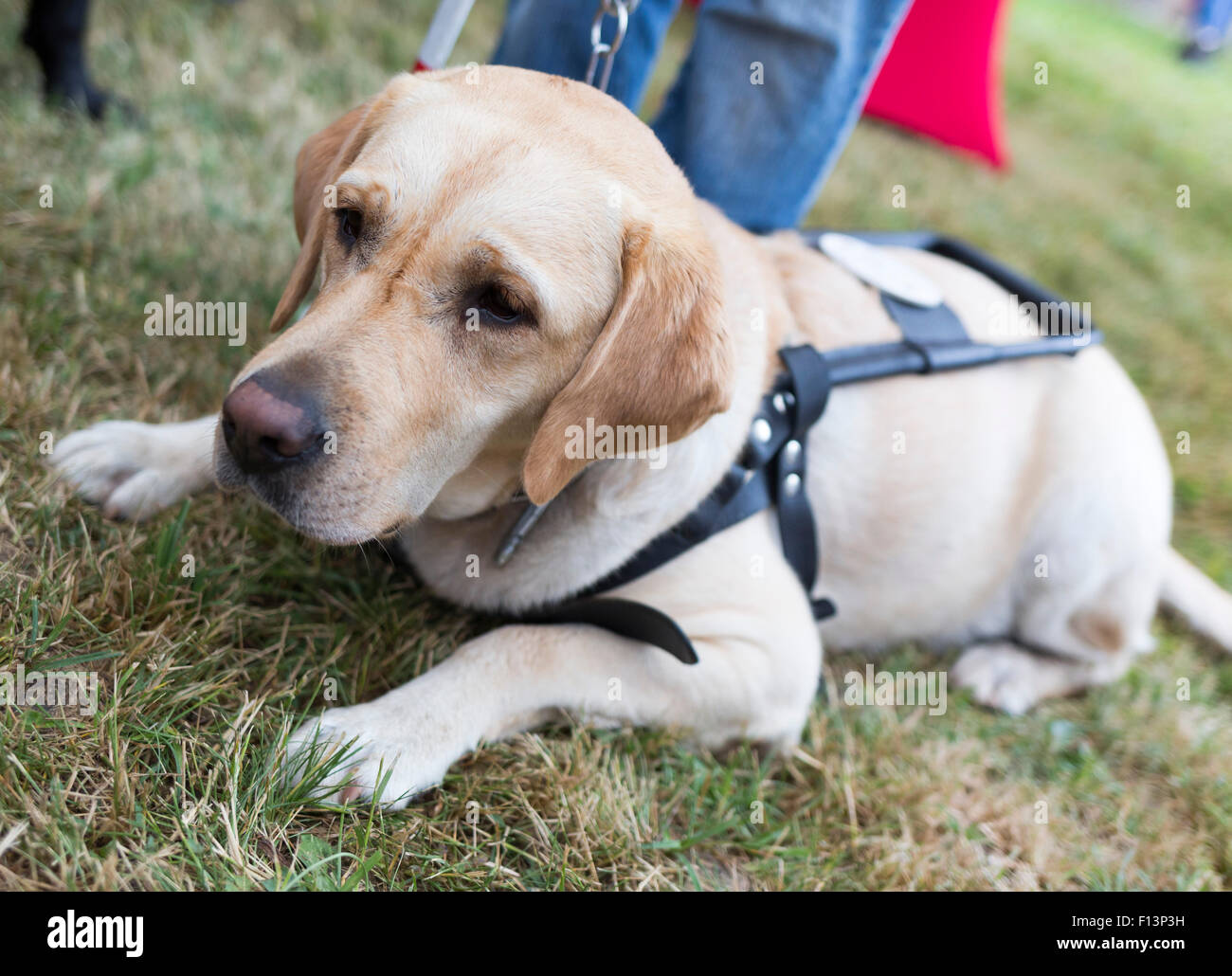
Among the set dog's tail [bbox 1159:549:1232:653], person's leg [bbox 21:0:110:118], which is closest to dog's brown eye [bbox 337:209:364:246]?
person's leg [bbox 21:0:110:118]

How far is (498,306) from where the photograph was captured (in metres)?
2.16

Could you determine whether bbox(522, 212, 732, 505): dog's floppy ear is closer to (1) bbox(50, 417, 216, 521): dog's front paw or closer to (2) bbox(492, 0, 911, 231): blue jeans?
(1) bbox(50, 417, 216, 521): dog's front paw

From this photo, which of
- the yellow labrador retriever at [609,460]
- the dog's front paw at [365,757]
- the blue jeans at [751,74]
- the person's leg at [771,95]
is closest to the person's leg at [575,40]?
the blue jeans at [751,74]

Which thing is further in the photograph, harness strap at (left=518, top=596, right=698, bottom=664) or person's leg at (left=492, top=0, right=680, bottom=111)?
person's leg at (left=492, top=0, right=680, bottom=111)

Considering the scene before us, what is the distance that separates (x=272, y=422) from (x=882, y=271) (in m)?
2.14

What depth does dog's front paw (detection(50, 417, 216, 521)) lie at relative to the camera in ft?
8.41

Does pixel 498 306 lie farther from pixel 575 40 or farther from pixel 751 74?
pixel 751 74

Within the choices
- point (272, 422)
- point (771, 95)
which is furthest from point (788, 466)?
point (771, 95)

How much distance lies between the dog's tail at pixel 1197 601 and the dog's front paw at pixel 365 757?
3114 mm

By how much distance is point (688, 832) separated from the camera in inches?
97.7

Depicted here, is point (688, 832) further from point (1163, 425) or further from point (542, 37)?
point (1163, 425)

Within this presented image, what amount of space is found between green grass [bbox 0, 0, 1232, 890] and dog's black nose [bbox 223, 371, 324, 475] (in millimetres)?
570

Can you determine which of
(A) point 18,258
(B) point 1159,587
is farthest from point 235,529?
(B) point 1159,587

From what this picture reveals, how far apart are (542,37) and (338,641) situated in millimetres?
2285
